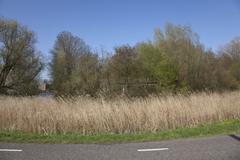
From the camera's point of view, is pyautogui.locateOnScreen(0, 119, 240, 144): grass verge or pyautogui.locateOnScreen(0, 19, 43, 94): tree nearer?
pyautogui.locateOnScreen(0, 119, 240, 144): grass verge

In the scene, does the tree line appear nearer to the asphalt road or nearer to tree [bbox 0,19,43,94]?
tree [bbox 0,19,43,94]

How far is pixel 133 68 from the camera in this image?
4044 cm

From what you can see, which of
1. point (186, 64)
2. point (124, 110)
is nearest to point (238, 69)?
point (186, 64)

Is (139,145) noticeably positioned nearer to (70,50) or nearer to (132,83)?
(132,83)

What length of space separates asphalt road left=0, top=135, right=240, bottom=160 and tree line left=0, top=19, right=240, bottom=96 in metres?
23.3

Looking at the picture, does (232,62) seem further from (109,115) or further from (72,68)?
(109,115)

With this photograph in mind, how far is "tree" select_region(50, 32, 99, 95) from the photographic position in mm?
34656

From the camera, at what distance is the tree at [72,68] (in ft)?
114

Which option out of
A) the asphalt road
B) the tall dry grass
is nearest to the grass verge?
the asphalt road

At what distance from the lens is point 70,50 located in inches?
2537

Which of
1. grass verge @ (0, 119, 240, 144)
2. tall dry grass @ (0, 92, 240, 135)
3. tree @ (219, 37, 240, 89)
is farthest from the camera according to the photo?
tree @ (219, 37, 240, 89)

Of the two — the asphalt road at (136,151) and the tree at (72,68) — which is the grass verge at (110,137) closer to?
the asphalt road at (136,151)

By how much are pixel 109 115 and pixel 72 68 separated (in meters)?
31.9

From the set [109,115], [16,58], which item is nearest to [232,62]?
[16,58]
